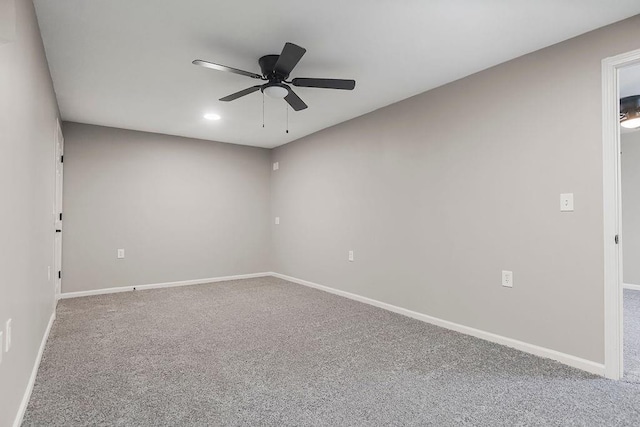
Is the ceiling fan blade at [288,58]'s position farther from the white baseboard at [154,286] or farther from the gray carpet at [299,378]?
the white baseboard at [154,286]

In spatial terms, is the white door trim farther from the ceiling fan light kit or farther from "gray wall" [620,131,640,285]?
"gray wall" [620,131,640,285]

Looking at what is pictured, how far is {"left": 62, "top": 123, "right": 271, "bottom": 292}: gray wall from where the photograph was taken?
4.48m

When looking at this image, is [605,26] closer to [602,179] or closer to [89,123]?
[602,179]

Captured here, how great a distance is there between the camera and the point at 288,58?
7.45 feet

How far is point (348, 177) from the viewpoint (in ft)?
14.4

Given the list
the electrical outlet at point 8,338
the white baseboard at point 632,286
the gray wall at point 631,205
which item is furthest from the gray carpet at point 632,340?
the electrical outlet at point 8,338

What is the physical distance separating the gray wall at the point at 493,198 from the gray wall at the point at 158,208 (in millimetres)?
1929

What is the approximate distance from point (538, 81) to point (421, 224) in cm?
151

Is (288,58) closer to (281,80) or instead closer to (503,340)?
(281,80)

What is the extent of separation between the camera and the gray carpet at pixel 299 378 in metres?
1.76

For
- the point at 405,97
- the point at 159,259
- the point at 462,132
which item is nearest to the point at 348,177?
the point at 405,97

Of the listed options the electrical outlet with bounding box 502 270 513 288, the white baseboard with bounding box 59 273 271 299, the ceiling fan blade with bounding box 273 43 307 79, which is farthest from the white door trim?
the white baseboard with bounding box 59 273 271 299

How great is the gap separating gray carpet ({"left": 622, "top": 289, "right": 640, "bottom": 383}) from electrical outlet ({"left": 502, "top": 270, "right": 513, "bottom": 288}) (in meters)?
0.82

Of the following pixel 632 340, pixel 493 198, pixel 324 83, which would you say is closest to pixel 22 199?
pixel 324 83
